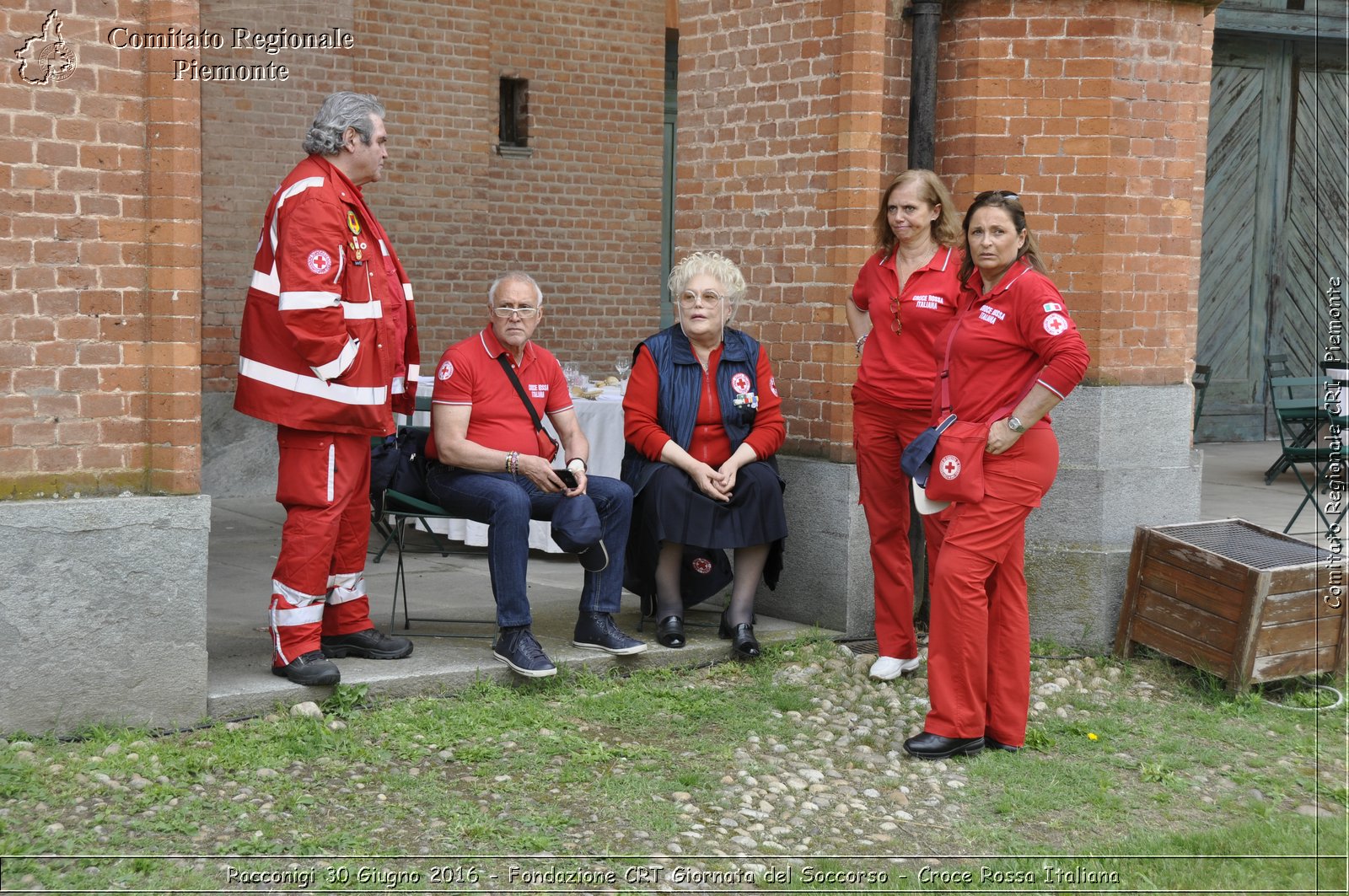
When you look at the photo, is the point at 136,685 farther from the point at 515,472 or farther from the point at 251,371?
the point at 515,472

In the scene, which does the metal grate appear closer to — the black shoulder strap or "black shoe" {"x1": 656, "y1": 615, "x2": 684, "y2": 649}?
"black shoe" {"x1": 656, "y1": 615, "x2": 684, "y2": 649}

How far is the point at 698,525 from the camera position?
19.8ft

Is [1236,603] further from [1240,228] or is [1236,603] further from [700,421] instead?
[1240,228]

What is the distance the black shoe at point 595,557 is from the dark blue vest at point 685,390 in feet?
1.36

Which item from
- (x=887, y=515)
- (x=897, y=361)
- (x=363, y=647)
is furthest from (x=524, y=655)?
(x=897, y=361)

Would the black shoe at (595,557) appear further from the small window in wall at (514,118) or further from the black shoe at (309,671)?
the small window in wall at (514,118)

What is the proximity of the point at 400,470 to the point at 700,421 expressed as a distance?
4.20 ft

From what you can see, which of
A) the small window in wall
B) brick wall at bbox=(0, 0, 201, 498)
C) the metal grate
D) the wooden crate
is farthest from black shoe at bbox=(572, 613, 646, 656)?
the small window in wall

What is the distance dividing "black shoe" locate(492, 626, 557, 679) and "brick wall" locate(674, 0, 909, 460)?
1832 mm

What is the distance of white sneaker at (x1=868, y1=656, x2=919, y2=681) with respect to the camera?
6004 millimetres

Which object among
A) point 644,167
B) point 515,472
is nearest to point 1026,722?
point 515,472

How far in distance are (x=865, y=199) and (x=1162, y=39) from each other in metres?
1.54

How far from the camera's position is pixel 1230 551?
6.13 m

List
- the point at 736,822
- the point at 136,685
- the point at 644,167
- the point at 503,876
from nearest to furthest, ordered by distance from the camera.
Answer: the point at 503,876, the point at 736,822, the point at 136,685, the point at 644,167
